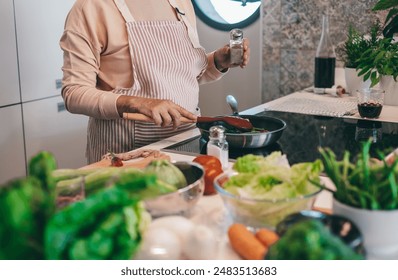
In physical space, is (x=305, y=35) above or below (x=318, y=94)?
above

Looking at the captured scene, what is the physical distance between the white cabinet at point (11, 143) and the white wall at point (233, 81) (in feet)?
4.07

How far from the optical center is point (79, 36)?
169cm

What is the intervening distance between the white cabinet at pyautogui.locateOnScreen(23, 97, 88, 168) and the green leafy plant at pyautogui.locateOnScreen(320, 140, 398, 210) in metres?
2.03

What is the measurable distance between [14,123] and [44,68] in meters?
0.30

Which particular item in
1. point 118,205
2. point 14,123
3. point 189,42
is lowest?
point 14,123

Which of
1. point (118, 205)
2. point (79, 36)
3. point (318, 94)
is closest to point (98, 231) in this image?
point (118, 205)

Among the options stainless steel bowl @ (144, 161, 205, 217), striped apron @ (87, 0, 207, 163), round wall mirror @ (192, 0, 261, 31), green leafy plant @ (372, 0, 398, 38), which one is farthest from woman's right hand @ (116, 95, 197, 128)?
round wall mirror @ (192, 0, 261, 31)

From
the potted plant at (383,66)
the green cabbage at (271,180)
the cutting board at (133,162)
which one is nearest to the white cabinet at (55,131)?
the cutting board at (133,162)

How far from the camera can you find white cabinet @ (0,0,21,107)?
2.45 meters

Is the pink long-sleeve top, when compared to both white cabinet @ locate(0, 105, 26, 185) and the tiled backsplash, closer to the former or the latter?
white cabinet @ locate(0, 105, 26, 185)

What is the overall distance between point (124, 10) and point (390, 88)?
1110 mm

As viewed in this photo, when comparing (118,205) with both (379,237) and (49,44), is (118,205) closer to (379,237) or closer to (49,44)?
(379,237)

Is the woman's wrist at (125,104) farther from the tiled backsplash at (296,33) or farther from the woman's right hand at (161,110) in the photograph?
the tiled backsplash at (296,33)
